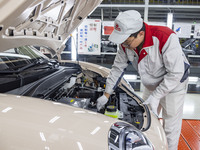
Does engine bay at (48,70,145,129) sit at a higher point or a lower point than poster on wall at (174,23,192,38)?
lower

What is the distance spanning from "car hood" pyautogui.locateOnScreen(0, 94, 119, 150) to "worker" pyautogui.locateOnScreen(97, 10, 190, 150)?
0.76 meters

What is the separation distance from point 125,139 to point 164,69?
1.07 m

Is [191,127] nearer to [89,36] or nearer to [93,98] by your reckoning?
[93,98]

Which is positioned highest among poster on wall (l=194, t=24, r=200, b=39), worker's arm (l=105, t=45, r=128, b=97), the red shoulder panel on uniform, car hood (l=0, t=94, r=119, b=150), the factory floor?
poster on wall (l=194, t=24, r=200, b=39)

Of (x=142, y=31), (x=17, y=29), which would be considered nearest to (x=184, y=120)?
(x=142, y=31)

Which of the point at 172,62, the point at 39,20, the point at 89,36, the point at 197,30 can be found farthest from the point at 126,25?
the point at 197,30

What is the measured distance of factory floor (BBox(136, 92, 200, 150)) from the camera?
7.84 feet

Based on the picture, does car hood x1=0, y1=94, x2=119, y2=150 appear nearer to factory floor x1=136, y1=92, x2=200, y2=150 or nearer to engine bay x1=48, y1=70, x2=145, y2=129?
engine bay x1=48, y1=70, x2=145, y2=129

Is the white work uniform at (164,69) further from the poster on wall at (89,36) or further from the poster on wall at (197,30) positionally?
the poster on wall at (197,30)

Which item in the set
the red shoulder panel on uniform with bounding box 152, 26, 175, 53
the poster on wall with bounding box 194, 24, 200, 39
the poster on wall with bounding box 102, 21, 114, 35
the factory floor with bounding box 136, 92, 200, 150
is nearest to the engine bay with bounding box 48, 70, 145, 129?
the red shoulder panel on uniform with bounding box 152, 26, 175, 53

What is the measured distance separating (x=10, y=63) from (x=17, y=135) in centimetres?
85

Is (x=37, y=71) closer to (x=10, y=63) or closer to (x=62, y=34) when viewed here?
(x=10, y=63)

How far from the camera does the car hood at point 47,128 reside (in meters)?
0.79

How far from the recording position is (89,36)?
4.97 m
